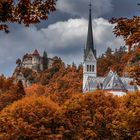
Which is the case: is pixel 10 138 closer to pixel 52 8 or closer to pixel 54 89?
pixel 52 8

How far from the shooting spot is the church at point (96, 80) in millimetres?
113488

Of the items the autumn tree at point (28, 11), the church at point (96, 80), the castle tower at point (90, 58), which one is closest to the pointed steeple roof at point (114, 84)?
the church at point (96, 80)

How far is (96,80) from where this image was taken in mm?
121000

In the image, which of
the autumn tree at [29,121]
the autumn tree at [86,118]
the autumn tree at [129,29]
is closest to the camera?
the autumn tree at [129,29]

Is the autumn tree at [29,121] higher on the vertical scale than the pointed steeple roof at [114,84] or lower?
lower

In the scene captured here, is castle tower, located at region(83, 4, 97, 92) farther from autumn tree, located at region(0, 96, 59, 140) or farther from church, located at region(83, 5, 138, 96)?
autumn tree, located at region(0, 96, 59, 140)

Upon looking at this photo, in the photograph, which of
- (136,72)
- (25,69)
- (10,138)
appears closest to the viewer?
(136,72)

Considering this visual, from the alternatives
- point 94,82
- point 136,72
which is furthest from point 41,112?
point 94,82

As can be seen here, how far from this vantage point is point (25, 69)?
7608 inches

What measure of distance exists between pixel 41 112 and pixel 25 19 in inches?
1906

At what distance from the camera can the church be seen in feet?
372

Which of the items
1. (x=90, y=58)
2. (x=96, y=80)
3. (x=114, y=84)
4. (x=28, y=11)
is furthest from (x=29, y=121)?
(x=90, y=58)

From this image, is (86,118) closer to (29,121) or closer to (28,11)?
(29,121)

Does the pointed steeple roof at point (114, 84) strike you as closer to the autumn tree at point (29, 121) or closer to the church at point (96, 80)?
the church at point (96, 80)
